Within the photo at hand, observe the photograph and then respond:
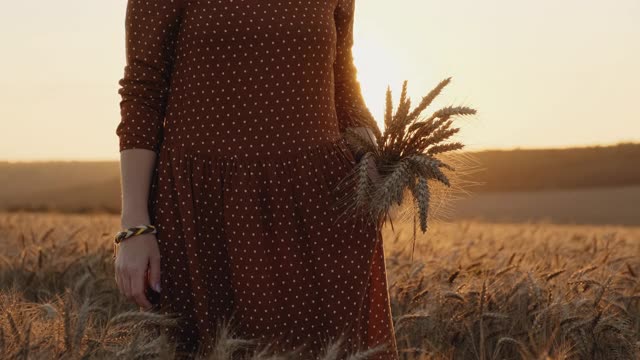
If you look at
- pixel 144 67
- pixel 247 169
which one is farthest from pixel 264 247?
pixel 144 67

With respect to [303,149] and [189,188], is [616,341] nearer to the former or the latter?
[303,149]

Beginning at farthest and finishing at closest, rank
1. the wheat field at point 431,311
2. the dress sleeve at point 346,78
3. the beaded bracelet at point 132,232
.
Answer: the dress sleeve at point 346,78, the beaded bracelet at point 132,232, the wheat field at point 431,311

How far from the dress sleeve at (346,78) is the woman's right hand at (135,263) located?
753 mm

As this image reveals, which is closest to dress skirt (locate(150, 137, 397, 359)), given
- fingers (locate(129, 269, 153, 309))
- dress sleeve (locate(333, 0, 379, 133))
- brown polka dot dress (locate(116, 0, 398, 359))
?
brown polka dot dress (locate(116, 0, 398, 359))

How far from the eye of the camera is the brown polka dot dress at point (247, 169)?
2.43m

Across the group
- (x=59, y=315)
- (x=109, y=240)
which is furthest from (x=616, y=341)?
(x=109, y=240)

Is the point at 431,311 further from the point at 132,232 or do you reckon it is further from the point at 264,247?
the point at 132,232

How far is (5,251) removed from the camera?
5082 mm

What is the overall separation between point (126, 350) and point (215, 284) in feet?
1.48

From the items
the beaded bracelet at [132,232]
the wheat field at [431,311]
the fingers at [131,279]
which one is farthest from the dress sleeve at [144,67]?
the wheat field at [431,311]

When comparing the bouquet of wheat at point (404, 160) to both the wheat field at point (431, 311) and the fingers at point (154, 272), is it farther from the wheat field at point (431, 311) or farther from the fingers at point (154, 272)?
the fingers at point (154, 272)

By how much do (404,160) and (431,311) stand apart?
1098mm

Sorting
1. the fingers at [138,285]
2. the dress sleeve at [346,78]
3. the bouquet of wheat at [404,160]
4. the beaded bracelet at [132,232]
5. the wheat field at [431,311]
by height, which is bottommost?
the wheat field at [431,311]

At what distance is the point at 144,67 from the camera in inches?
95.5
